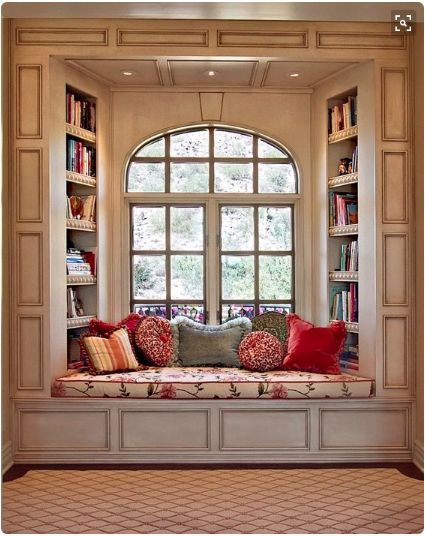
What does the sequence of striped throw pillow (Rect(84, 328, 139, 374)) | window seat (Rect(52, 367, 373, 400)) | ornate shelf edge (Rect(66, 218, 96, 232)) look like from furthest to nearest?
1. ornate shelf edge (Rect(66, 218, 96, 232))
2. striped throw pillow (Rect(84, 328, 139, 374))
3. window seat (Rect(52, 367, 373, 400))

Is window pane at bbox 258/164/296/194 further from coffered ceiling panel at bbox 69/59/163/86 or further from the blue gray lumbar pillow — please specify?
the blue gray lumbar pillow

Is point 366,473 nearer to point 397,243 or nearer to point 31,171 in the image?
point 397,243

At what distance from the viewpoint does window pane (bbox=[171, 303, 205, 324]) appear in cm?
577

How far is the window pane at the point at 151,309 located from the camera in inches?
227

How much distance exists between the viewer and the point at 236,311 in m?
5.79

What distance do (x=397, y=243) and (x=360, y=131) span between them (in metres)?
0.91

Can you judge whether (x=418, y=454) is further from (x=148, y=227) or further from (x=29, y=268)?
(x=29, y=268)

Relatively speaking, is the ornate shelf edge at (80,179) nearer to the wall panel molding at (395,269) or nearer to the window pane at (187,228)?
the window pane at (187,228)

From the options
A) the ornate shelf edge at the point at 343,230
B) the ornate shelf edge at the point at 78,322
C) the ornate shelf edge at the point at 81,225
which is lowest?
the ornate shelf edge at the point at 78,322

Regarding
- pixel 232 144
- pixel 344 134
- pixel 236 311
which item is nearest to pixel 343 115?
pixel 344 134

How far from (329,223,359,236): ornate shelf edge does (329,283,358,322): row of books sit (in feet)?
1.37

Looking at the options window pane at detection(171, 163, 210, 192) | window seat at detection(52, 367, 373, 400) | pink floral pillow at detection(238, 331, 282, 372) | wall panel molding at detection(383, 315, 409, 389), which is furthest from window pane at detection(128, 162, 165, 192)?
wall panel molding at detection(383, 315, 409, 389)

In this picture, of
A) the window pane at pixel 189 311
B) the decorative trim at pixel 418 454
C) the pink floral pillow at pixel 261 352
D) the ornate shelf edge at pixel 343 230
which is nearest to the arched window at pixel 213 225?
the window pane at pixel 189 311

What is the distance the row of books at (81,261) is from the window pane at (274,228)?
1481 millimetres
